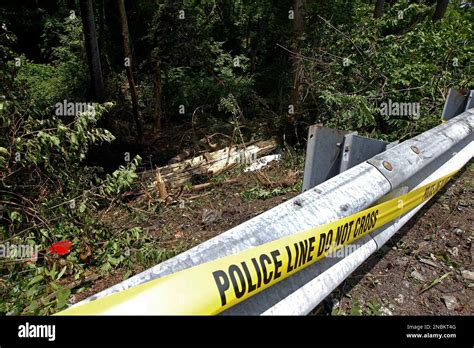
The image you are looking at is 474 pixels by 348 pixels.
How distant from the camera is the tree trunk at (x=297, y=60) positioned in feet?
20.6

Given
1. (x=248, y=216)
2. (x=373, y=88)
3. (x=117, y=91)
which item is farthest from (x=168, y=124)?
(x=248, y=216)

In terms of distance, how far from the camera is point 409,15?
28.1 ft

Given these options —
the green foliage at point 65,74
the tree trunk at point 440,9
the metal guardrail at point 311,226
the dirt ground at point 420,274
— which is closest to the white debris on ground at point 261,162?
the dirt ground at point 420,274

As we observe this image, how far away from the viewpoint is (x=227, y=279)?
51.5 inches

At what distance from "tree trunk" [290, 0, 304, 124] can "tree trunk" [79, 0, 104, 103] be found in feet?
13.0

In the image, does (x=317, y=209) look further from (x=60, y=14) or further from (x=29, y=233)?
(x=60, y=14)

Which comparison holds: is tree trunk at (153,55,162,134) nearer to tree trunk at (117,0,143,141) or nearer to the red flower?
tree trunk at (117,0,143,141)

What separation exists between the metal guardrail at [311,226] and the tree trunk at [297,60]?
3.75 metres

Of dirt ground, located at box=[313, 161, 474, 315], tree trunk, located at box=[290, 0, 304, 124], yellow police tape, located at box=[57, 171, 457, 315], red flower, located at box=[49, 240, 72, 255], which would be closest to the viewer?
yellow police tape, located at box=[57, 171, 457, 315]

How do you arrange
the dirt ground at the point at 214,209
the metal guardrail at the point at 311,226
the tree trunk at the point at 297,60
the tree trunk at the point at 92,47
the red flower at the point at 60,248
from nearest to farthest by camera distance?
the metal guardrail at the point at 311,226 → the red flower at the point at 60,248 → the dirt ground at the point at 214,209 → the tree trunk at the point at 297,60 → the tree trunk at the point at 92,47

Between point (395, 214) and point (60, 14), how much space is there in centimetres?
1621

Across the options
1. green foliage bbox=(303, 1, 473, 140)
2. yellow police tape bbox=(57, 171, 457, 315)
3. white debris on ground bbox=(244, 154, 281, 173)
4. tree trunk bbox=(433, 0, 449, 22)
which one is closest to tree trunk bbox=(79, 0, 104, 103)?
white debris on ground bbox=(244, 154, 281, 173)

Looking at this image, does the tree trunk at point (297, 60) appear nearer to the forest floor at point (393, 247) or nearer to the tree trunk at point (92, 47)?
the forest floor at point (393, 247)

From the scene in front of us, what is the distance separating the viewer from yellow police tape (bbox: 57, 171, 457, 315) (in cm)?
113
